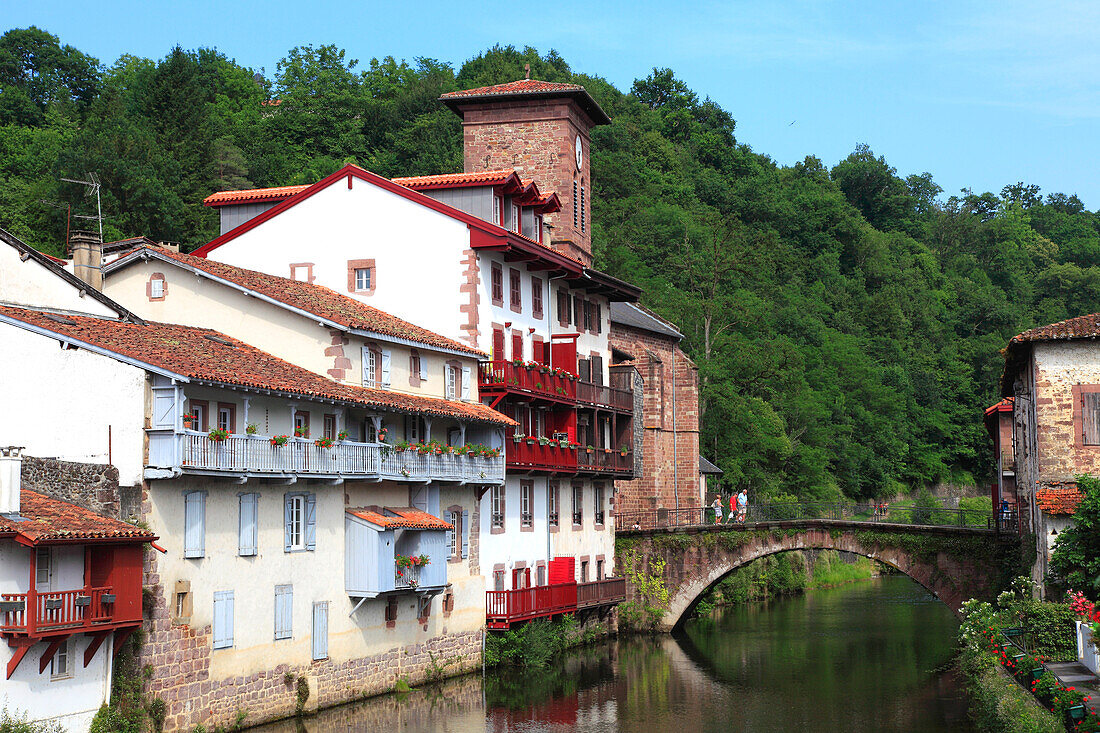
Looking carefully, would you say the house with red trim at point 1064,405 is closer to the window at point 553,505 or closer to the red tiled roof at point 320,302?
the red tiled roof at point 320,302

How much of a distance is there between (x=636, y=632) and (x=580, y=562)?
556cm

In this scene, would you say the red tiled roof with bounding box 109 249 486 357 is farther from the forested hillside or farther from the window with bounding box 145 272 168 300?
the forested hillside

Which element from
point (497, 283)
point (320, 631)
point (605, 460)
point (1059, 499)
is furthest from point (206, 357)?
point (605, 460)

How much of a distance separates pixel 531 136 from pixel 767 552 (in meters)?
19.5

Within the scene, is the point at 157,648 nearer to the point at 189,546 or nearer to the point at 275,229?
the point at 189,546

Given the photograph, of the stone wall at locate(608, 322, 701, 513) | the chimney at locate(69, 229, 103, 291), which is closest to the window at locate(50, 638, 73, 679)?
the chimney at locate(69, 229, 103, 291)

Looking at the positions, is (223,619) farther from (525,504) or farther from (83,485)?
(525,504)

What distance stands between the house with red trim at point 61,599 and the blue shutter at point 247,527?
3.79m

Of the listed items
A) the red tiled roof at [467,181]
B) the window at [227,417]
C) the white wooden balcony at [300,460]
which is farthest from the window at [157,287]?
the red tiled roof at [467,181]

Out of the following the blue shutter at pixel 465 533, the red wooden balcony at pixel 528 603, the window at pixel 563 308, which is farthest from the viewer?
the window at pixel 563 308

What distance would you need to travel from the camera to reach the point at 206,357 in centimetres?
3147

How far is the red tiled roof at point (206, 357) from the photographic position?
2921cm

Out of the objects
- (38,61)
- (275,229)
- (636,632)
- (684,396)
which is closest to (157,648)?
(275,229)

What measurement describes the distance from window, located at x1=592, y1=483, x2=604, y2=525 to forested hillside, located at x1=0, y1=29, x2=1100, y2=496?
23172mm
